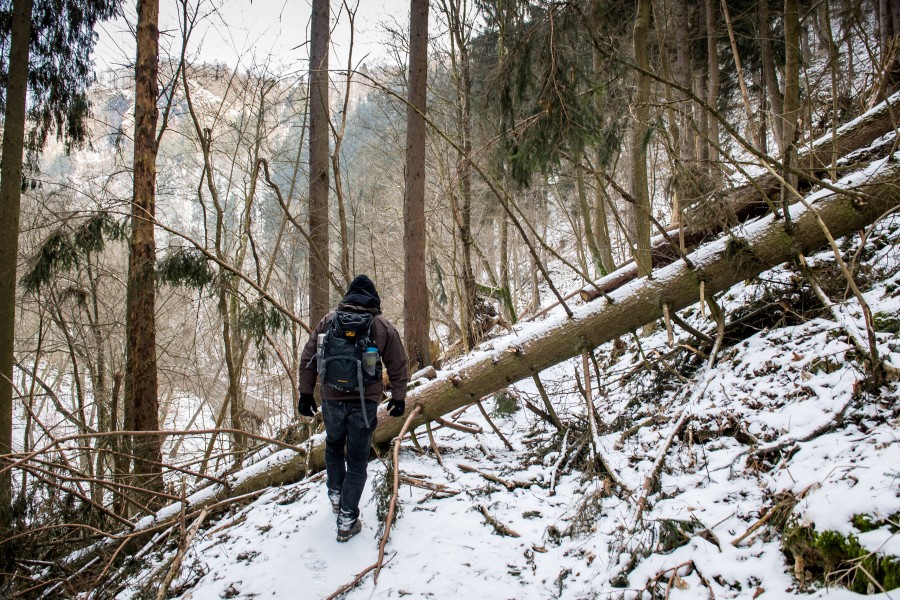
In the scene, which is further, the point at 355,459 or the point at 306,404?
the point at 306,404

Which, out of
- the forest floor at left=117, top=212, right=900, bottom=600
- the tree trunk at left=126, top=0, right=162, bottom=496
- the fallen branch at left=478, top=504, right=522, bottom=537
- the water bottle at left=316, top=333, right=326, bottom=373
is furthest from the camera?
the tree trunk at left=126, top=0, right=162, bottom=496

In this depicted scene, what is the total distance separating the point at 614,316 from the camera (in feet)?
12.8

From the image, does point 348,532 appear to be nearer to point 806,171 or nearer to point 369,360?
point 369,360

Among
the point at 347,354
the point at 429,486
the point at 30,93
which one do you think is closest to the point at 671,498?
the point at 429,486

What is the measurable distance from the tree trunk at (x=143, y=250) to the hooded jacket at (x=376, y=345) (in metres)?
3.34

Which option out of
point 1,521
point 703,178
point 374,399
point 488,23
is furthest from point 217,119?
point 703,178

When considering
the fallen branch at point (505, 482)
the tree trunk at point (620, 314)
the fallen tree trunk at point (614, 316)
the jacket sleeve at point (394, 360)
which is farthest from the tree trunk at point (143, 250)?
the fallen branch at point (505, 482)

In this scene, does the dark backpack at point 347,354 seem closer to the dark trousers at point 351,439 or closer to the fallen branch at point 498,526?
the dark trousers at point 351,439

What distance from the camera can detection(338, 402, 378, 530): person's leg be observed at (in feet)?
10.7

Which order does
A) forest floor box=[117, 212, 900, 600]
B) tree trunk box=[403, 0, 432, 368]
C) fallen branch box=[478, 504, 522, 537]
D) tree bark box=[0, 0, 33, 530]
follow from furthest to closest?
tree trunk box=[403, 0, 432, 368] → tree bark box=[0, 0, 33, 530] → fallen branch box=[478, 504, 522, 537] → forest floor box=[117, 212, 900, 600]

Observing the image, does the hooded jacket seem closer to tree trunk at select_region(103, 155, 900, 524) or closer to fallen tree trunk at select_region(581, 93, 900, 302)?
tree trunk at select_region(103, 155, 900, 524)

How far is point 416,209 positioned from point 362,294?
13.5 feet

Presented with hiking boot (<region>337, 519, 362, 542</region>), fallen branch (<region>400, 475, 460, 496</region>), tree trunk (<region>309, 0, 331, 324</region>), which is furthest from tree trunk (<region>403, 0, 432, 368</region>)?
hiking boot (<region>337, 519, 362, 542</region>)

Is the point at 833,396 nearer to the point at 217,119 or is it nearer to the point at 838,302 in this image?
the point at 838,302
